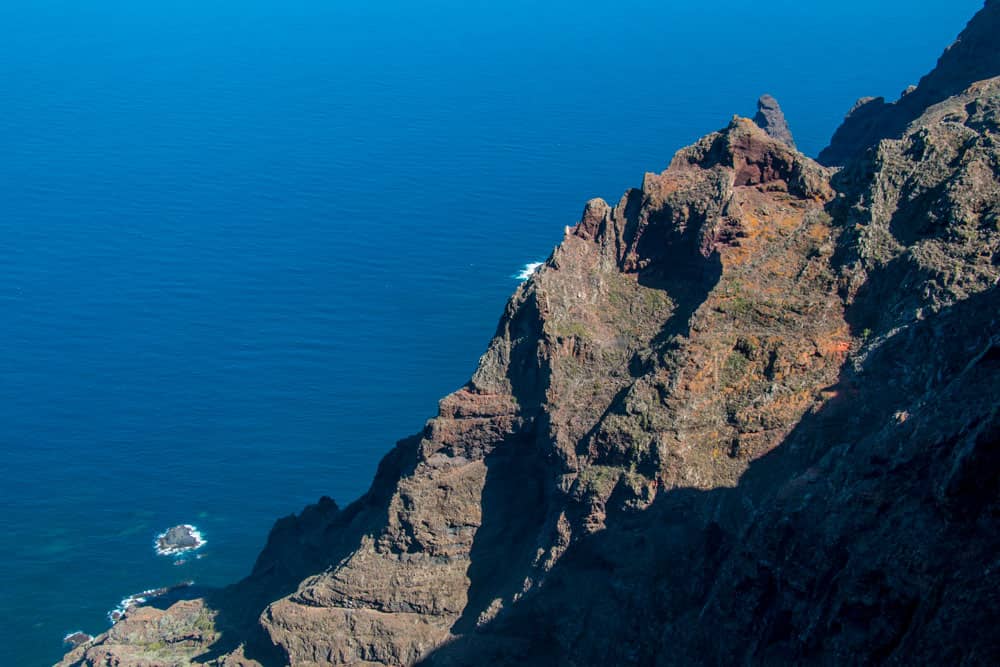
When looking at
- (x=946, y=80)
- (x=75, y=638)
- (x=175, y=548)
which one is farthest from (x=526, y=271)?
(x=75, y=638)

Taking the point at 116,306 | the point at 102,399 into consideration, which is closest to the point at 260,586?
the point at 102,399

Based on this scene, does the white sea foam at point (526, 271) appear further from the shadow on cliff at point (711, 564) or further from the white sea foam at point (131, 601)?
the shadow on cliff at point (711, 564)

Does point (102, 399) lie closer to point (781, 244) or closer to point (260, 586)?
point (260, 586)

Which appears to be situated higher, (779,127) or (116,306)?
(116,306)

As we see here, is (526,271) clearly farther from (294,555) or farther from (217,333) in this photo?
(294,555)

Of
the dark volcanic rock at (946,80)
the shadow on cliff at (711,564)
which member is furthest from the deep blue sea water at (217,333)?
the shadow on cliff at (711,564)
